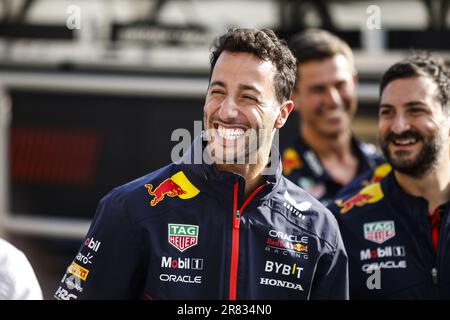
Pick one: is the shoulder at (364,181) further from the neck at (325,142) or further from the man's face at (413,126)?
the neck at (325,142)

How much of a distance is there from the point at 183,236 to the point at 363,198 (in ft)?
3.68

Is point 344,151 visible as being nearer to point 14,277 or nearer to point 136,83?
point 136,83

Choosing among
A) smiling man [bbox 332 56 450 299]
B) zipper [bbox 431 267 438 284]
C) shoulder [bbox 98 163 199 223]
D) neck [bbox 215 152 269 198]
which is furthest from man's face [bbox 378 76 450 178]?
shoulder [bbox 98 163 199 223]

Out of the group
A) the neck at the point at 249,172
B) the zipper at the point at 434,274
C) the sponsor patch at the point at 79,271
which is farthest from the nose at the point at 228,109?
the zipper at the point at 434,274

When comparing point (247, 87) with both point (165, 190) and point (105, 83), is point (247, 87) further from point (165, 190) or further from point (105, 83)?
point (105, 83)

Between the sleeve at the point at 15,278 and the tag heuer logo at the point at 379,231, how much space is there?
141 cm

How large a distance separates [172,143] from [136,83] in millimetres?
513

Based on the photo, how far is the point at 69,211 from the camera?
643 centimetres

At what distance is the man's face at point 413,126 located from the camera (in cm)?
358

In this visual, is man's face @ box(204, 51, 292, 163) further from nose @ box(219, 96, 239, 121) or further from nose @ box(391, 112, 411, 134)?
nose @ box(391, 112, 411, 134)

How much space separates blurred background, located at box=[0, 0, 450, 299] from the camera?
6184 millimetres

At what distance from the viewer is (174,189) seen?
2.90 meters

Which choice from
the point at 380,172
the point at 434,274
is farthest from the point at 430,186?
the point at 380,172
